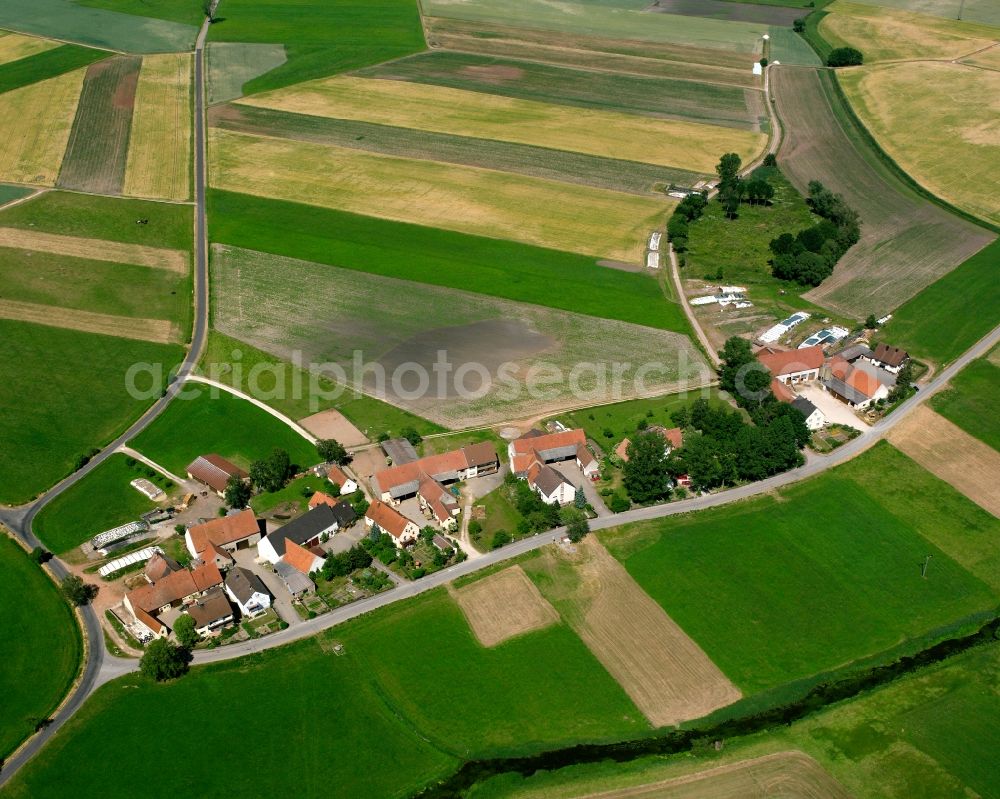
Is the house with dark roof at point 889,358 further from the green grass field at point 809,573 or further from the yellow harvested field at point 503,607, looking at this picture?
the yellow harvested field at point 503,607

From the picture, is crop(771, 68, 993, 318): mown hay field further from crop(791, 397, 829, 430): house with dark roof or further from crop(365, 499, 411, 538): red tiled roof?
crop(365, 499, 411, 538): red tiled roof

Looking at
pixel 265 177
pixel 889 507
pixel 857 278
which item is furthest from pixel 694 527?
pixel 265 177

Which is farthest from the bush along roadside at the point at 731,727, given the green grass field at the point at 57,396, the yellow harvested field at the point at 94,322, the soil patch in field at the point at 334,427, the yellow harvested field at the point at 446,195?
the yellow harvested field at the point at 446,195

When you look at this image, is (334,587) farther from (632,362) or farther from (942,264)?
(942,264)

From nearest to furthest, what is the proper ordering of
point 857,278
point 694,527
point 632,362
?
point 694,527, point 632,362, point 857,278

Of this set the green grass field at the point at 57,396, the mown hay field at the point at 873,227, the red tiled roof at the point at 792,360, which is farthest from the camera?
the mown hay field at the point at 873,227

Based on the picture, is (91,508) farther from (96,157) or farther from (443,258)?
(96,157)
